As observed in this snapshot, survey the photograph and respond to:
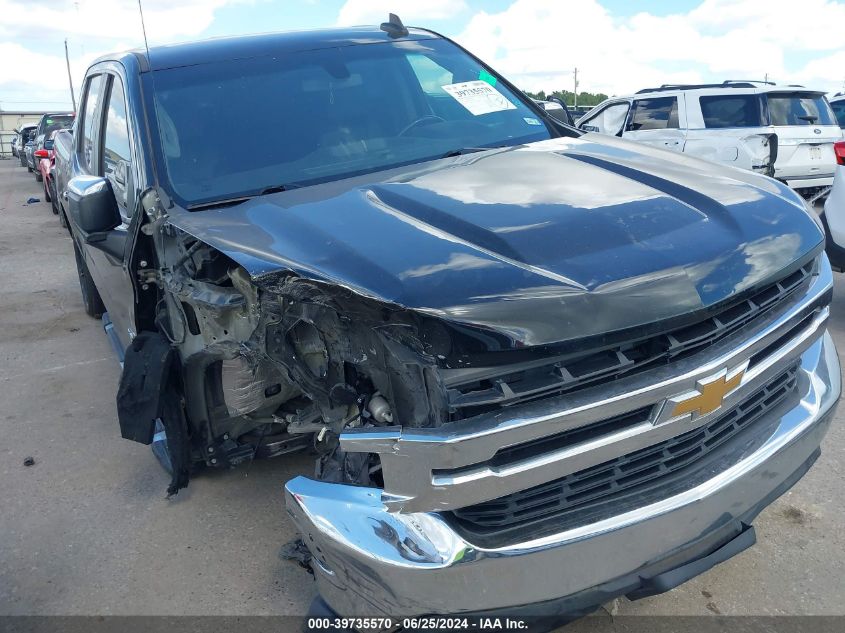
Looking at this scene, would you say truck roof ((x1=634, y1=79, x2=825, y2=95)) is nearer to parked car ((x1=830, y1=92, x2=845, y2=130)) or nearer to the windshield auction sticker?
parked car ((x1=830, y1=92, x2=845, y2=130))

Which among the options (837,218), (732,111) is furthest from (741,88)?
(837,218)

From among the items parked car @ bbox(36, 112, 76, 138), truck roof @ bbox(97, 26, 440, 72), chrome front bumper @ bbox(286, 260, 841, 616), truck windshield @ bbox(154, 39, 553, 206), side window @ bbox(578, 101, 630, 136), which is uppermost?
truck roof @ bbox(97, 26, 440, 72)

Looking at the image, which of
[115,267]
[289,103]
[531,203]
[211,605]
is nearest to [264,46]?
[289,103]

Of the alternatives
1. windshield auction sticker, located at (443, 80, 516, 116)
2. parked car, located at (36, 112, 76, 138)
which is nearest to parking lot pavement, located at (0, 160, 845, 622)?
windshield auction sticker, located at (443, 80, 516, 116)

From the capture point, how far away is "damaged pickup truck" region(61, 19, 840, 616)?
1763 millimetres

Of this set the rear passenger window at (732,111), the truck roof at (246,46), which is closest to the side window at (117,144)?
the truck roof at (246,46)

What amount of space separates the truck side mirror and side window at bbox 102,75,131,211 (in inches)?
11.5

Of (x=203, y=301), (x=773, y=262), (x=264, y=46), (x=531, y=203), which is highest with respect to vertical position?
(x=264, y=46)

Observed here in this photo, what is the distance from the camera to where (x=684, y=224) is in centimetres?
212

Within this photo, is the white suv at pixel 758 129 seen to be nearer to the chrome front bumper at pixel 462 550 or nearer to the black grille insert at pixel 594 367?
the black grille insert at pixel 594 367

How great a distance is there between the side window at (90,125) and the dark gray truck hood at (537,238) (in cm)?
193

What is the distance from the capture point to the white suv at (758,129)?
989 centimetres

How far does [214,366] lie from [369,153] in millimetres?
1071

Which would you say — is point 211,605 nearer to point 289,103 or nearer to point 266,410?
point 266,410
